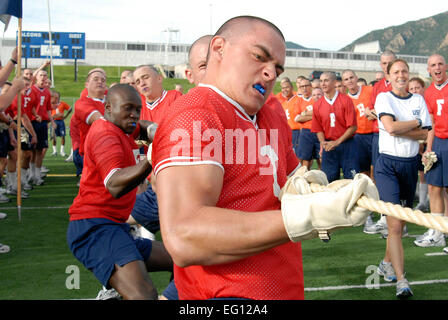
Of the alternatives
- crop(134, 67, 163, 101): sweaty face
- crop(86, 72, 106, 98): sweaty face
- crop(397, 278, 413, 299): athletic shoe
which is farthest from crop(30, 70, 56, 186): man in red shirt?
crop(397, 278, 413, 299): athletic shoe

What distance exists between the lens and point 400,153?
5523 millimetres

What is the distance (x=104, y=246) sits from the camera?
349 centimetres

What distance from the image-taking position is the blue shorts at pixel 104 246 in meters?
3.37

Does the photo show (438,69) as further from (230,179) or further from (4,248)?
(4,248)

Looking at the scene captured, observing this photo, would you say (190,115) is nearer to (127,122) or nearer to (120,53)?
(127,122)

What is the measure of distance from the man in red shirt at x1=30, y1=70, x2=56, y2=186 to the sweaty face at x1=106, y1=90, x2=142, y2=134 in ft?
27.1

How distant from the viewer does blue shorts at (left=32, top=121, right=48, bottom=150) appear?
11.7 meters

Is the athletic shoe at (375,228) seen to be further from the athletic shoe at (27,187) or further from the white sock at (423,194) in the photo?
the athletic shoe at (27,187)

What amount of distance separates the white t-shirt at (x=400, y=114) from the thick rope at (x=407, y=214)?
4376 millimetres

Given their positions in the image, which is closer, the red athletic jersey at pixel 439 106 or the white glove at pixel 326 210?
the white glove at pixel 326 210

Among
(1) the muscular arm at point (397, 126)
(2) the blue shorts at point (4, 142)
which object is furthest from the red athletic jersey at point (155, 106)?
(2) the blue shorts at point (4, 142)

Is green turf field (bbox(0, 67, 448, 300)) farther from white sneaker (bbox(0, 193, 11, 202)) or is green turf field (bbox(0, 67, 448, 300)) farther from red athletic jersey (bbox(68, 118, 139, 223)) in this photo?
red athletic jersey (bbox(68, 118, 139, 223))

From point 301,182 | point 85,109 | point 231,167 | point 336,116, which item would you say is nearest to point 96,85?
point 85,109
